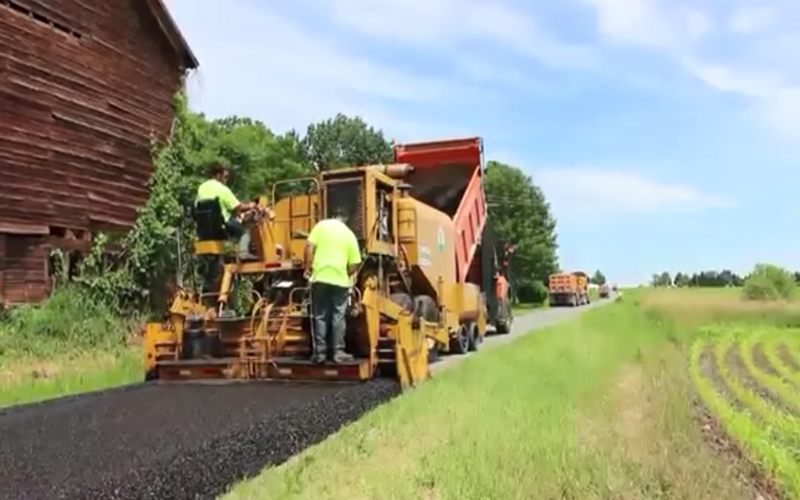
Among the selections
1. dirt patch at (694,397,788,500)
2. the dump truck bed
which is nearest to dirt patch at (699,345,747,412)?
dirt patch at (694,397,788,500)

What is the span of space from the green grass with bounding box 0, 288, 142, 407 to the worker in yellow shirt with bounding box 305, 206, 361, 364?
9.88 ft

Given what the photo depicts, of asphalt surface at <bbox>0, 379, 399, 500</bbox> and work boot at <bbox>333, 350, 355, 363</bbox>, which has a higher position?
work boot at <bbox>333, 350, 355, 363</bbox>

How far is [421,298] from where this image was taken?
37.5 ft

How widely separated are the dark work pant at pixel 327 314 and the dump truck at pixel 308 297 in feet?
0.71

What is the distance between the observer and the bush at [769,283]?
3316cm

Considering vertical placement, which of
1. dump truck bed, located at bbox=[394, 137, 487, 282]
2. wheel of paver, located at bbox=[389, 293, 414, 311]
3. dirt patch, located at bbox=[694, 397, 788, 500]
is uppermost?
dump truck bed, located at bbox=[394, 137, 487, 282]

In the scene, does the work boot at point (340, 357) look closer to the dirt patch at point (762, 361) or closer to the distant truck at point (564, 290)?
the dirt patch at point (762, 361)

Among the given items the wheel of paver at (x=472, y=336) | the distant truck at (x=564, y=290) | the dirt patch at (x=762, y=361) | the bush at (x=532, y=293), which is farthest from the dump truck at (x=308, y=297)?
the bush at (x=532, y=293)

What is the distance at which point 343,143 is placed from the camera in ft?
165

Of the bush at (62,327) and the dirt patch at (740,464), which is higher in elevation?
the bush at (62,327)

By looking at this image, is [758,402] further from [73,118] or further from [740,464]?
[73,118]

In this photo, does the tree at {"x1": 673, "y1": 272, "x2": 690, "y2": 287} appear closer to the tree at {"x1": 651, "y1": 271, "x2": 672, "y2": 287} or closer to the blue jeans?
the tree at {"x1": 651, "y1": 271, "x2": 672, "y2": 287}

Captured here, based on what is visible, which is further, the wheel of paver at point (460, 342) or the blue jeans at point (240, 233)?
the wheel of paver at point (460, 342)

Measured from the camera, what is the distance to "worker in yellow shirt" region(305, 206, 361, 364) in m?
7.80
